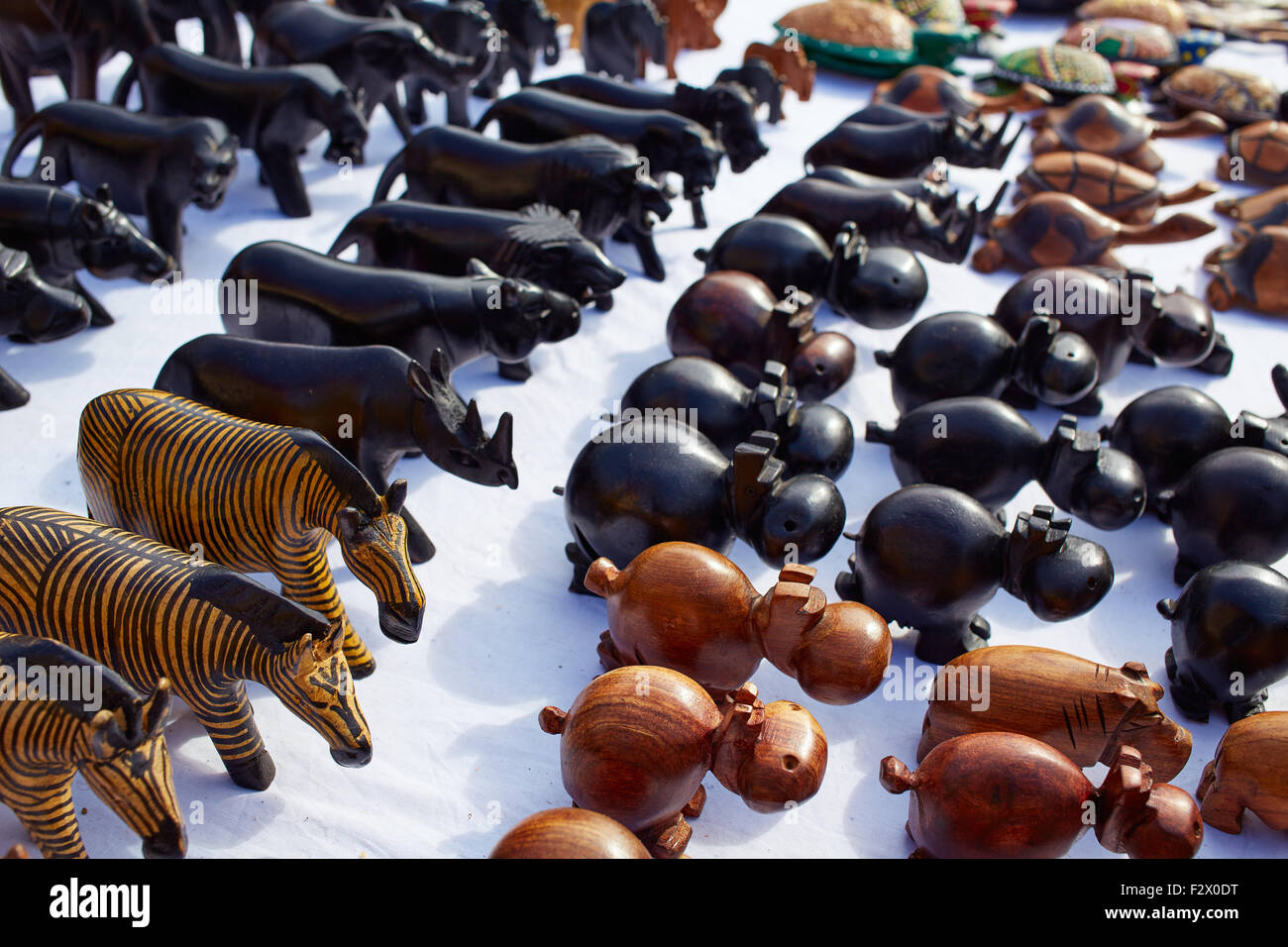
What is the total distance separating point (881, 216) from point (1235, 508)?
1.54m

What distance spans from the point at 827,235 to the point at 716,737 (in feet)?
7.46

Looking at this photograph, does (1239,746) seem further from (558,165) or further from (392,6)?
(392,6)

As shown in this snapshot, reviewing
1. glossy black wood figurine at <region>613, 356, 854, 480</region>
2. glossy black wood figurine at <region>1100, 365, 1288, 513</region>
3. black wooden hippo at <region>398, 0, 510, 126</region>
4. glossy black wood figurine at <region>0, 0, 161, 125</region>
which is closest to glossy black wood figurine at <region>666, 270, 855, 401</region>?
glossy black wood figurine at <region>613, 356, 854, 480</region>

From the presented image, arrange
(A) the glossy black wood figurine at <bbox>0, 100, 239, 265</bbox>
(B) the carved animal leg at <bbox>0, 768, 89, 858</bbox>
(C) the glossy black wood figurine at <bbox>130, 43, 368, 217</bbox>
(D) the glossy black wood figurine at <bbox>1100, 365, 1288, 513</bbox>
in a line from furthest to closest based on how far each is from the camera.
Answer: (C) the glossy black wood figurine at <bbox>130, 43, 368, 217</bbox> < (A) the glossy black wood figurine at <bbox>0, 100, 239, 265</bbox> < (D) the glossy black wood figurine at <bbox>1100, 365, 1288, 513</bbox> < (B) the carved animal leg at <bbox>0, 768, 89, 858</bbox>

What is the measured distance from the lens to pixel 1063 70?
5.18 meters

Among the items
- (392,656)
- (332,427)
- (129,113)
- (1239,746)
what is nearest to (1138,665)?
(1239,746)

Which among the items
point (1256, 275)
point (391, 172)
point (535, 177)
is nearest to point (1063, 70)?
point (1256, 275)

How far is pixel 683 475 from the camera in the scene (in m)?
2.05

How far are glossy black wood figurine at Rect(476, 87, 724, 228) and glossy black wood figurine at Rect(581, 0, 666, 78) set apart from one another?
3.81ft

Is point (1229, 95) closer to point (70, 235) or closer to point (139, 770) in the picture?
point (70, 235)

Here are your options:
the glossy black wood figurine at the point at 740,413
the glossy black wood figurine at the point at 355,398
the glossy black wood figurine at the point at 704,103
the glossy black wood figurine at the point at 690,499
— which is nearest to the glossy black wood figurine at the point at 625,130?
the glossy black wood figurine at the point at 704,103

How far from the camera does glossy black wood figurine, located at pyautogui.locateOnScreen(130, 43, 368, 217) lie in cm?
360

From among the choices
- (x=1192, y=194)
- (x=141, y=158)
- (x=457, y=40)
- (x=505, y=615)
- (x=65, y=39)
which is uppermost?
(x=65, y=39)

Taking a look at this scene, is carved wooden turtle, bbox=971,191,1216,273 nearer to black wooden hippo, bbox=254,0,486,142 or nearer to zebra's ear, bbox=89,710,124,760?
black wooden hippo, bbox=254,0,486,142
